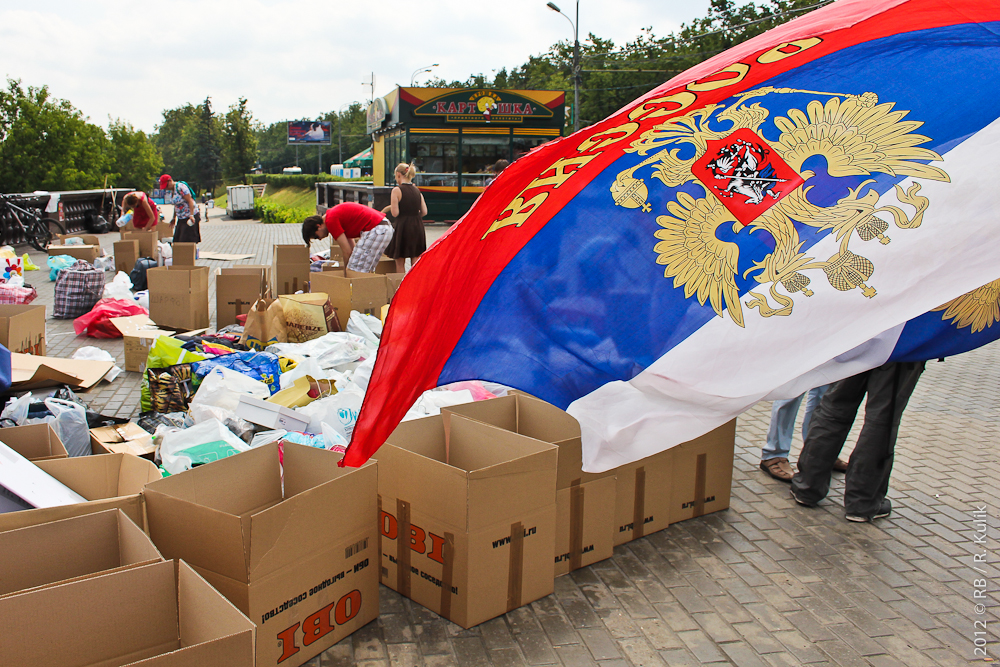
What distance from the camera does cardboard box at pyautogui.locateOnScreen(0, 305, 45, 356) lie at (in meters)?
5.46

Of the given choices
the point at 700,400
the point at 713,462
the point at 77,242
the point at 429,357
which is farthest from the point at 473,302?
the point at 77,242

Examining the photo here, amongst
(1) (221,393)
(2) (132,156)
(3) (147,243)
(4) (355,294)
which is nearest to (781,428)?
(1) (221,393)

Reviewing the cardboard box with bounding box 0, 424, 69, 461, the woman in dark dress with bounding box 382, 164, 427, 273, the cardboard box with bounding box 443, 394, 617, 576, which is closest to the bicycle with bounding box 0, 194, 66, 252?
the woman in dark dress with bounding box 382, 164, 427, 273

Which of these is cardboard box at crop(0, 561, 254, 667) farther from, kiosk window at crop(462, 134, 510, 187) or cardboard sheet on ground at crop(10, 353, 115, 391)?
kiosk window at crop(462, 134, 510, 187)

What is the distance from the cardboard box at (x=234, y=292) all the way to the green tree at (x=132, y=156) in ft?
95.8

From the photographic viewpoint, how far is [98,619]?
6.81ft

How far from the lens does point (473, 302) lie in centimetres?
273

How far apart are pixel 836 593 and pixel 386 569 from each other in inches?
83.5

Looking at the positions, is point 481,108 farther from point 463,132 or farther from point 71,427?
point 71,427

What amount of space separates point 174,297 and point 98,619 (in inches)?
244

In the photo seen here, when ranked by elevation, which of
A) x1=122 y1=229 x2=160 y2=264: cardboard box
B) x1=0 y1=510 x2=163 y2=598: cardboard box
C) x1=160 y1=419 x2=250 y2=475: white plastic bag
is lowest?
x1=160 y1=419 x2=250 y2=475: white plastic bag

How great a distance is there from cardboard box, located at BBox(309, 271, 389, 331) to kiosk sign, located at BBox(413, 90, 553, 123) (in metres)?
17.0

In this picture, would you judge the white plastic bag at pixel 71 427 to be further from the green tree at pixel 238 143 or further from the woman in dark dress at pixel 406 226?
the green tree at pixel 238 143

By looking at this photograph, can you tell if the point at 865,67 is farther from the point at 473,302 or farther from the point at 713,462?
the point at 713,462
